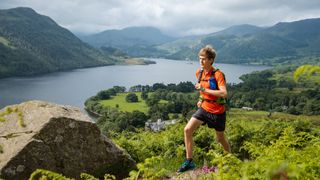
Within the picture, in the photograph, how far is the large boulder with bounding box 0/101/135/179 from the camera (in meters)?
8.40

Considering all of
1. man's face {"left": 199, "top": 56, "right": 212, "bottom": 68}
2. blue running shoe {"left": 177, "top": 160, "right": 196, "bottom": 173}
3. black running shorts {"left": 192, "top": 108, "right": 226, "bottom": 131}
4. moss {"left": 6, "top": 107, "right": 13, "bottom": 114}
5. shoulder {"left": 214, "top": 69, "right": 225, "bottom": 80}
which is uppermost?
man's face {"left": 199, "top": 56, "right": 212, "bottom": 68}

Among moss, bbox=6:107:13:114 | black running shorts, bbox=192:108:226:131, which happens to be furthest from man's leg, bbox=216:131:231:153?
moss, bbox=6:107:13:114

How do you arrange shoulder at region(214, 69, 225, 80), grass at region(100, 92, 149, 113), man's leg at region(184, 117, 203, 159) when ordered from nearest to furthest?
shoulder at region(214, 69, 225, 80) < man's leg at region(184, 117, 203, 159) < grass at region(100, 92, 149, 113)

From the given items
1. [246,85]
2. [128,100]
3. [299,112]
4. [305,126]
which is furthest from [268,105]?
[305,126]

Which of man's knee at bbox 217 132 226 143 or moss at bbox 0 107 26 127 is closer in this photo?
man's knee at bbox 217 132 226 143

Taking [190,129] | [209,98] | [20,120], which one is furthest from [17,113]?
[209,98]

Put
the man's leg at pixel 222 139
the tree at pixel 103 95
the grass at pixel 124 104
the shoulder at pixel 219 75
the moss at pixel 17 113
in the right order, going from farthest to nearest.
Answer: the tree at pixel 103 95, the grass at pixel 124 104, the moss at pixel 17 113, the man's leg at pixel 222 139, the shoulder at pixel 219 75

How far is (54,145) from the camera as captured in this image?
351 inches

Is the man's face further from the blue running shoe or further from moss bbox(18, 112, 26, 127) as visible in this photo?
moss bbox(18, 112, 26, 127)

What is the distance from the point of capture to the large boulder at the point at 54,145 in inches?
331

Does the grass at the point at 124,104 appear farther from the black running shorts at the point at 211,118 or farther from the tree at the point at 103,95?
the black running shorts at the point at 211,118

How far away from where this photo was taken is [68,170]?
357 inches

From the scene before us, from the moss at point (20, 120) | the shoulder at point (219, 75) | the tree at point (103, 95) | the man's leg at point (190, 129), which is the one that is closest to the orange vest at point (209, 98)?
the shoulder at point (219, 75)

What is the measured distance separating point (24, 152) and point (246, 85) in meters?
172
